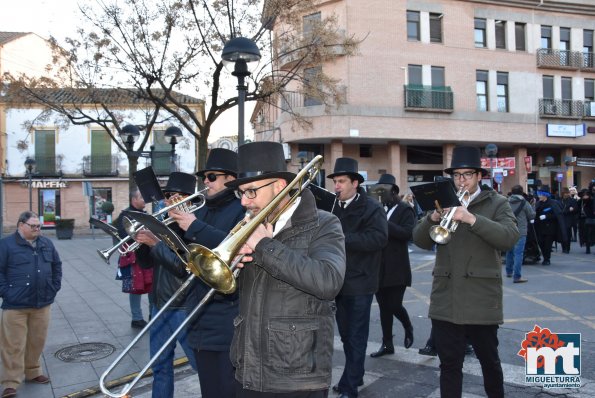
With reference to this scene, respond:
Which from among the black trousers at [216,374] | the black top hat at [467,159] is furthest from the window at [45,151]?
the black top hat at [467,159]

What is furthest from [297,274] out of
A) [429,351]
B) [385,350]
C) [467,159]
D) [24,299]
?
[24,299]

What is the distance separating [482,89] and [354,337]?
1067 inches

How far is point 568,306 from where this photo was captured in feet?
26.6

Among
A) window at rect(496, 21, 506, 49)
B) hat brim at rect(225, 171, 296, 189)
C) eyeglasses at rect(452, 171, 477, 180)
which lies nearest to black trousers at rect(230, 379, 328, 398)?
hat brim at rect(225, 171, 296, 189)

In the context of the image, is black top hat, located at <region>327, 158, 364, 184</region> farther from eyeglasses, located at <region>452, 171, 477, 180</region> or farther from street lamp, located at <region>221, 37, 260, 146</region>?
street lamp, located at <region>221, 37, 260, 146</region>

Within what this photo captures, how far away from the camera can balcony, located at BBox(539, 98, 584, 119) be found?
29.5 metres

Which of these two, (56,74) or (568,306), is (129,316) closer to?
(568,306)

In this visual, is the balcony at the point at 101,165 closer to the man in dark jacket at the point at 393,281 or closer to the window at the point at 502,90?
the window at the point at 502,90

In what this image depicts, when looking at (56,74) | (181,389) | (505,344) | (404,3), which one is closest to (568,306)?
(505,344)

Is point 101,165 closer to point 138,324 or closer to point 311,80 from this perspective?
point 311,80

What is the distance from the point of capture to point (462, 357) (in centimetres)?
385

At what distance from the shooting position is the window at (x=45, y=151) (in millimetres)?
36406

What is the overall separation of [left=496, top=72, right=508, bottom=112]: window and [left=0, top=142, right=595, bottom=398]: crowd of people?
2468cm

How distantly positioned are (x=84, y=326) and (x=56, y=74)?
35.5 ft
